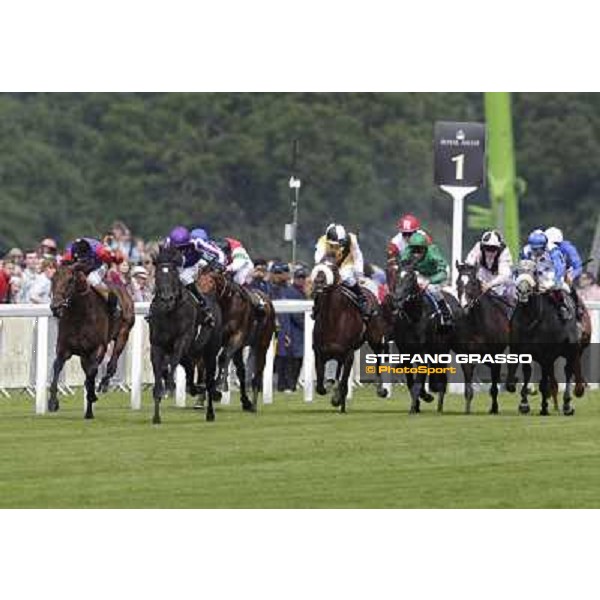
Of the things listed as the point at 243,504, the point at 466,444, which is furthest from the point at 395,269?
the point at 243,504

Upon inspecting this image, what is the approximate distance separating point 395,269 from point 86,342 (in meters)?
3.28

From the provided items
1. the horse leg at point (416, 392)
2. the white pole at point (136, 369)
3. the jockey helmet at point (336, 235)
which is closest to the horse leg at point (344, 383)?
the horse leg at point (416, 392)

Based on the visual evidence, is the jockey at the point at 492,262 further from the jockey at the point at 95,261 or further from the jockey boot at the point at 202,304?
the jockey at the point at 95,261

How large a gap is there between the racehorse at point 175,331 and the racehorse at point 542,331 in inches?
113

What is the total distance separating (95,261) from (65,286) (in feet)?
2.00

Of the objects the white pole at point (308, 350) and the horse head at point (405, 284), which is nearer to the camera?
the horse head at point (405, 284)

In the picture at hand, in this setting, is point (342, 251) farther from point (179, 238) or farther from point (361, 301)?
point (179, 238)

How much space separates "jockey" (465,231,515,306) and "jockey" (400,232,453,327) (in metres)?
0.34

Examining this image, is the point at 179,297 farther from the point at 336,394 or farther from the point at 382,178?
the point at 382,178

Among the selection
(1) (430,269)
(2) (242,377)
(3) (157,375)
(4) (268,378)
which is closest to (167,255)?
(3) (157,375)

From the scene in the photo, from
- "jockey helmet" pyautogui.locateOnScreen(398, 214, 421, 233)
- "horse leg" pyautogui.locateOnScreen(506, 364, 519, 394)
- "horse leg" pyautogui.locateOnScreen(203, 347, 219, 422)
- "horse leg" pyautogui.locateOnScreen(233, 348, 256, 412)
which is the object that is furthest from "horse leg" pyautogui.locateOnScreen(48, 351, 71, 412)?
"horse leg" pyautogui.locateOnScreen(506, 364, 519, 394)

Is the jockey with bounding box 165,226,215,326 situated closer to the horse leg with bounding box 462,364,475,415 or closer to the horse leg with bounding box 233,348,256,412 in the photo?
the horse leg with bounding box 233,348,256,412

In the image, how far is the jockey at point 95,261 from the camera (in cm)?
2427

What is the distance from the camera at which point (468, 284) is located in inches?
1010
